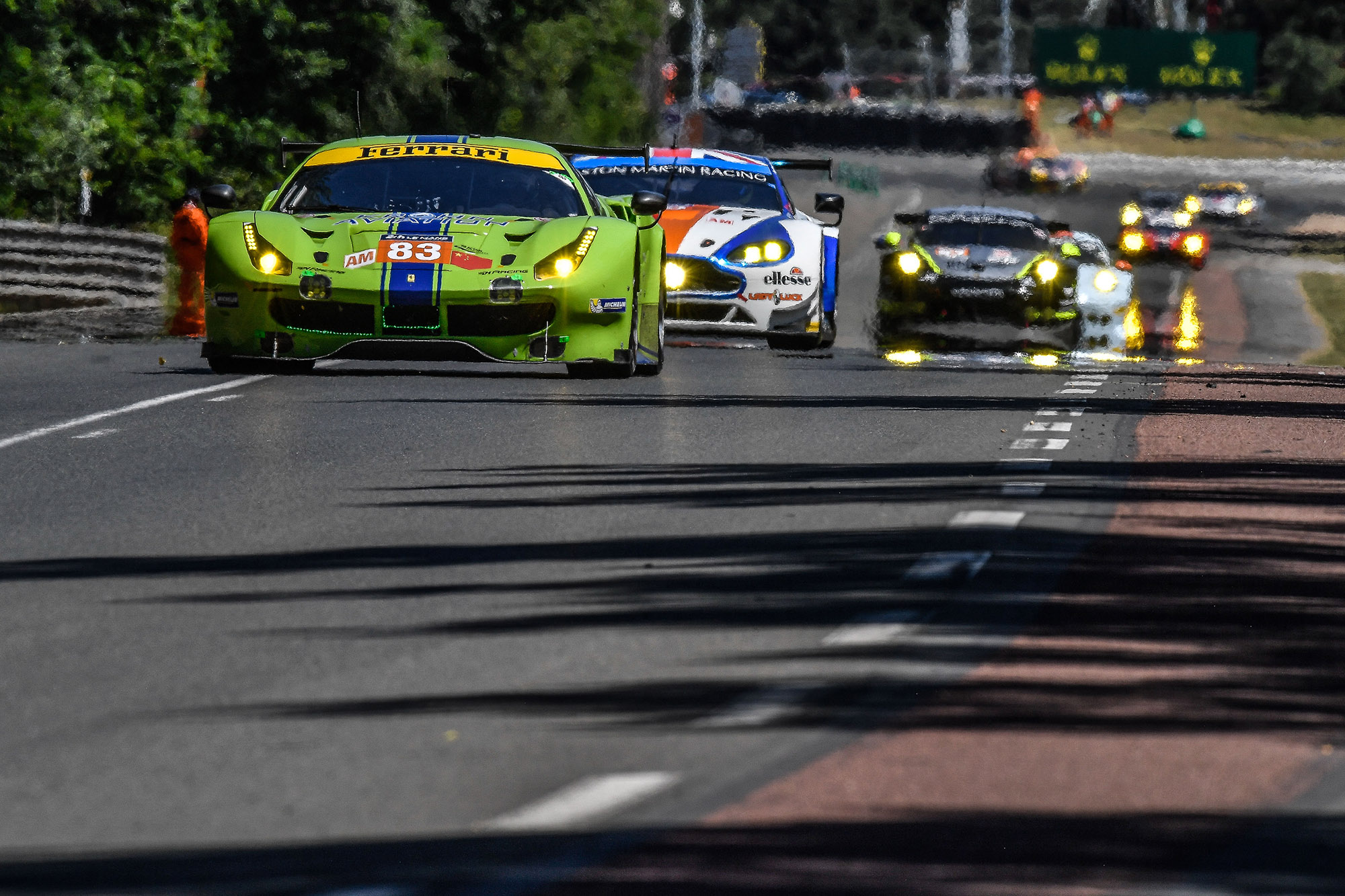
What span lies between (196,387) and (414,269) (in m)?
1.64

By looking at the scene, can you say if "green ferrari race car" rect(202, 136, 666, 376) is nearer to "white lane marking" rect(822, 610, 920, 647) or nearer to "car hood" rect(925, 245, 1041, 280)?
"car hood" rect(925, 245, 1041, 280)

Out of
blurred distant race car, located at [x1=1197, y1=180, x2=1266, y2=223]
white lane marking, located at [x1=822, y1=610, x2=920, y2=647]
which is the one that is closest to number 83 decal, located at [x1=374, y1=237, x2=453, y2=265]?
white lane marking, located at [x1=822, y1=610, x2=920, y2=647]

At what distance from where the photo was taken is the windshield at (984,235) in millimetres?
23406

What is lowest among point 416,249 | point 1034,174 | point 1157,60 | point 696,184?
point 416,249

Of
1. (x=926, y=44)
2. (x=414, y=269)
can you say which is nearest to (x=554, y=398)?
(x=414, y=269)

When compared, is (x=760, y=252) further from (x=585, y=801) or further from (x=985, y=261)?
(x=585, y=801)

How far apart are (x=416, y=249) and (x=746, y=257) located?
4669mm

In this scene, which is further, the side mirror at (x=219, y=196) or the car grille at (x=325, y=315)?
the side mirror at (x=219, y=196)

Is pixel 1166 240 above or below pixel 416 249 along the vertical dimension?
below

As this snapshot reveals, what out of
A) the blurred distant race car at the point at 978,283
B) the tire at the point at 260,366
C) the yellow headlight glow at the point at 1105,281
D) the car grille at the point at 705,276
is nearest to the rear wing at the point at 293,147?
the tire at the point at 260,366

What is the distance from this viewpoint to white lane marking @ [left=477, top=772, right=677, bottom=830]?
5.35 metres

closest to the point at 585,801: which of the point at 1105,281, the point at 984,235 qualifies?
the point at 984,235

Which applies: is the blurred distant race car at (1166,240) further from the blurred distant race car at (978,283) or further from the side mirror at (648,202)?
the side mirror at (648,202)

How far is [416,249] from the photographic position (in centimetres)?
1525
